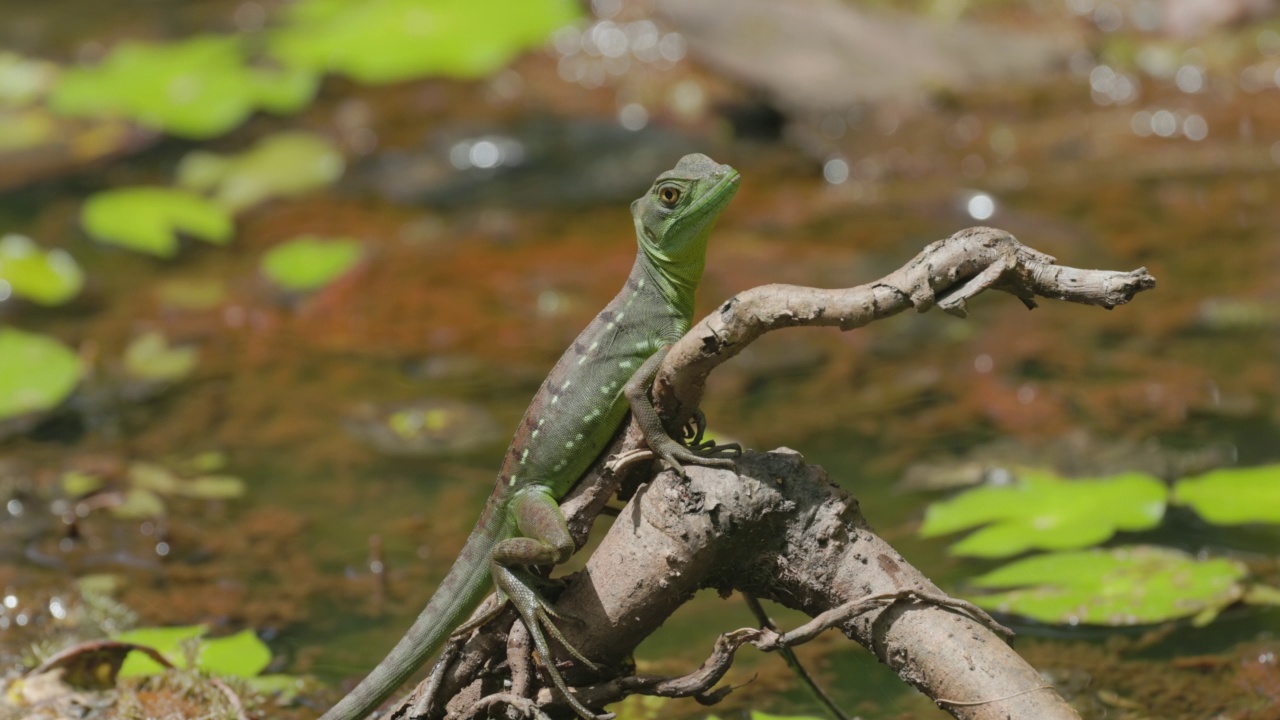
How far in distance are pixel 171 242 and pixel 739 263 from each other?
4491 millimetres

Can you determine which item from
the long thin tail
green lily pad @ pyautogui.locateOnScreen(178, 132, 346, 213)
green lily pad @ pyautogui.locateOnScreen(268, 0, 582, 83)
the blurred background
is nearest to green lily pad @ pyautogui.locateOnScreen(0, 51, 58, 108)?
the blurred background

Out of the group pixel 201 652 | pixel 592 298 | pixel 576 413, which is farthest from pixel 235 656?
pixel 592 298

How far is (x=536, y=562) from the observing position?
3957mm

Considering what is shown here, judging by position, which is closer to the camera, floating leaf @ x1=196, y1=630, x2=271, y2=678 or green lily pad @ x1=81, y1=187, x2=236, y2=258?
floating leaf @ x1=196, y1=630, x2=271, y2=678

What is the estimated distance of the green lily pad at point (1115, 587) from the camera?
4.95 metres

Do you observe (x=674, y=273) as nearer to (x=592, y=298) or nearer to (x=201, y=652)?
(x=201, y=652)

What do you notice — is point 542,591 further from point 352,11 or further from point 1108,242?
point 352,11

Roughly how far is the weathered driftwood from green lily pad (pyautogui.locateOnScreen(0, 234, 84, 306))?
6.43 meters

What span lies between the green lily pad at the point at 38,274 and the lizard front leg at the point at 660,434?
6.63 metres

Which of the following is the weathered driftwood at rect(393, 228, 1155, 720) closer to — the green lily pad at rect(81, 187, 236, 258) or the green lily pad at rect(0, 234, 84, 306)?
the green lily pad at rect(0, 234, 84, 306)

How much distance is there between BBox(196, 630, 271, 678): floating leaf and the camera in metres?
4.77

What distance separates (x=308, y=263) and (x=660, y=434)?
21.3ft

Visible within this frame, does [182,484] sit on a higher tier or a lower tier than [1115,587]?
lower

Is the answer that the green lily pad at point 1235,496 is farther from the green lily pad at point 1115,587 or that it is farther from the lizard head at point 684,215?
the lizard head at point 684,215
